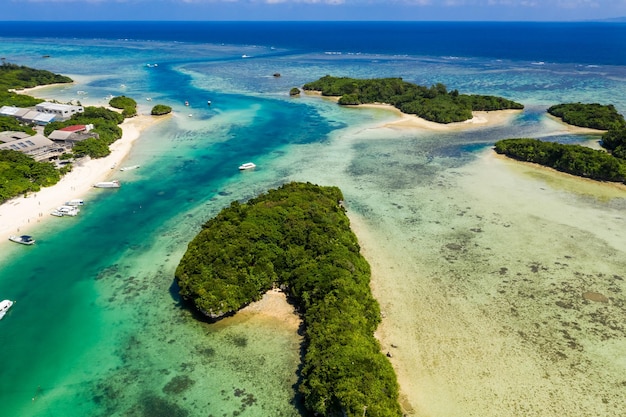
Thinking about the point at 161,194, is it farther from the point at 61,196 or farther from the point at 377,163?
the point at 377,163

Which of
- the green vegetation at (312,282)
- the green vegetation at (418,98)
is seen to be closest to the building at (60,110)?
the green vegetation at (312,282)

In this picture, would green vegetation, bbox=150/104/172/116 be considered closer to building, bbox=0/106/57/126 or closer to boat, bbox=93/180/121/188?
building, bbox=0/106/57/126

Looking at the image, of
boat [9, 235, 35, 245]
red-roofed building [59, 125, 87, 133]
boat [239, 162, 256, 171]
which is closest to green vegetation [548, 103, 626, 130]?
boat [239, 162, 256, 171]

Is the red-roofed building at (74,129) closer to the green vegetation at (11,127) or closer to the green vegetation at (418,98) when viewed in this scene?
the green vegetation at (11,127)

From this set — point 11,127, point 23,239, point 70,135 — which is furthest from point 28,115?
point 23,239

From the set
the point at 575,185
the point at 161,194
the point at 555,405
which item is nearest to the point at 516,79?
the point at 575,185
